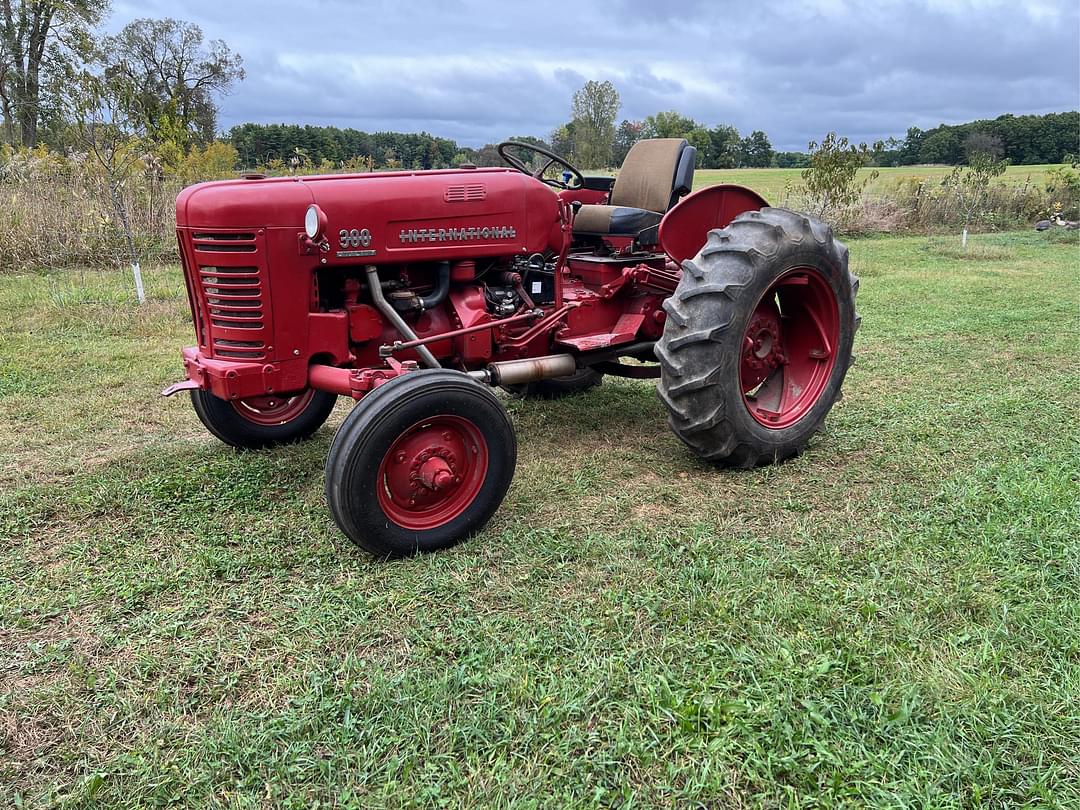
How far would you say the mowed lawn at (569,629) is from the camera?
1.96m

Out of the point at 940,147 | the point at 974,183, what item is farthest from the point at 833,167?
the point at 940,147

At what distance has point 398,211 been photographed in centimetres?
340

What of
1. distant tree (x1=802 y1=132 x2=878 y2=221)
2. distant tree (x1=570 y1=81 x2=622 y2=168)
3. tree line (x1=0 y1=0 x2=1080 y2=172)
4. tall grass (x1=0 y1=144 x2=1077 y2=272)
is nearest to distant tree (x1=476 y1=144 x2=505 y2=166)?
tree line (x1=0 y1=0 x2=1080 y2=172)


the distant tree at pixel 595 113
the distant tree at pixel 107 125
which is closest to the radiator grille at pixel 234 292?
the distant tree at pixel 107 125

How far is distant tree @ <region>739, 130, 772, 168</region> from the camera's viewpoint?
3812cm

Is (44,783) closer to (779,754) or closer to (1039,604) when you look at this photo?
(779,754)

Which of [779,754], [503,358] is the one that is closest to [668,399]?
[503,358]

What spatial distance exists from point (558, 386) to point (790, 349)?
62.1 inches

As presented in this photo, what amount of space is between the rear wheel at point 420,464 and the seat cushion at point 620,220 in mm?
1789

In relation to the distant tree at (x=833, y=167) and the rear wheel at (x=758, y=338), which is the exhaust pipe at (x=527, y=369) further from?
the distant tree at (x=833, y=167)

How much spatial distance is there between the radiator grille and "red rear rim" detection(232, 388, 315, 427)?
0.72 meters

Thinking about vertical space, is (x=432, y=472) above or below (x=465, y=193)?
below

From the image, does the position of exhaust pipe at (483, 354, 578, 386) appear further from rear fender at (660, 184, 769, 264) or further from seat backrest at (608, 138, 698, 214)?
seat backrest at (608, 138, 698, 214)

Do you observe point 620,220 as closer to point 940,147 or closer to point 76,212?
point 76,212
